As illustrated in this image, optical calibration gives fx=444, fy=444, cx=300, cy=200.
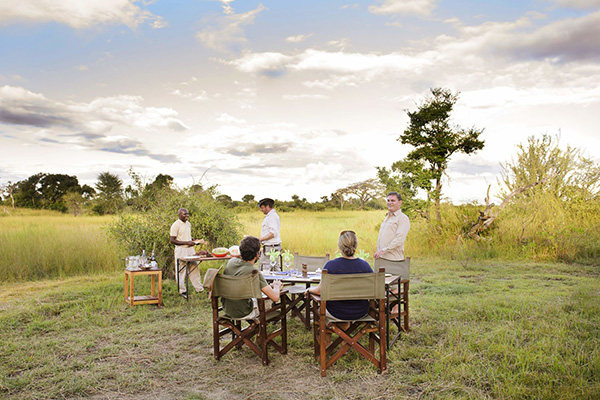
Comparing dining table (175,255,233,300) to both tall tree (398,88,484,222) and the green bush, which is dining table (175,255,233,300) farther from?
tall tree (398,88,484,222)

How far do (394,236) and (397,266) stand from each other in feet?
1.31

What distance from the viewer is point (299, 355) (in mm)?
4809

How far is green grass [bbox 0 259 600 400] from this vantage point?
391 cm

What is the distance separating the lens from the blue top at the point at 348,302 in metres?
4.17

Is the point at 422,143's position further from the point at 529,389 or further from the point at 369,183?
the point at 369,183

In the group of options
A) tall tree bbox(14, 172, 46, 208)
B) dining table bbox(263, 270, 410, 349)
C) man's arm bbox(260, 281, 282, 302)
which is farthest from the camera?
tall tree bbox(14, 172, 46, 208)

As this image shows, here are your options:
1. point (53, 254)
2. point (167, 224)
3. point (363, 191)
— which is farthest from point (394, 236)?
point (363, 191)

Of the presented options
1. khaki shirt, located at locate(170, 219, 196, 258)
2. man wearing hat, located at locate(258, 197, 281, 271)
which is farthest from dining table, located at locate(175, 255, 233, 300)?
man wearing hat, located at locate(258, 197, 281, 271)

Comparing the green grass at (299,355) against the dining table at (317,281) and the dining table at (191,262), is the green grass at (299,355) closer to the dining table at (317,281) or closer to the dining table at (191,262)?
the dining table at (317,281)

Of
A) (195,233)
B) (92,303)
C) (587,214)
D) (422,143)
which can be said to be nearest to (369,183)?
(422,143)

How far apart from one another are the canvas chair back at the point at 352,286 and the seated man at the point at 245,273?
1.93ft

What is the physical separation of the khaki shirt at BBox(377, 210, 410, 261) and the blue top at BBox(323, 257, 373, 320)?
1.37 meters

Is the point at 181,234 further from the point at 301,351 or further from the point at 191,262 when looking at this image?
the point at 301,351

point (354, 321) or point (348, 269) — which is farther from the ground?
point (348, 269)
